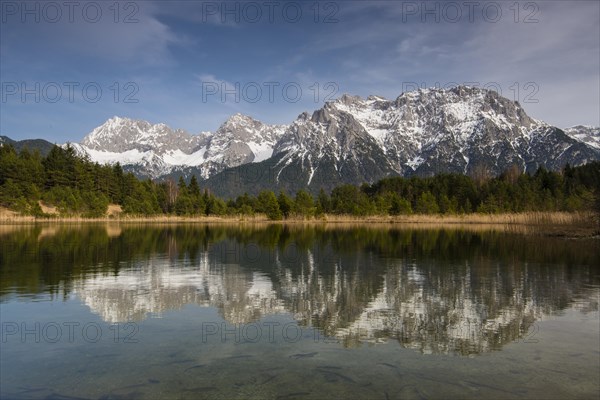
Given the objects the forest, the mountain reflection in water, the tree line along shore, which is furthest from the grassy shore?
the mountain reflection in water

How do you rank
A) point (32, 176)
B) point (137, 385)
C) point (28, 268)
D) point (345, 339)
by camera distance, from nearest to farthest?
point (137, 385) → point (345, 339) → point (28, 268) → point (32, 176)

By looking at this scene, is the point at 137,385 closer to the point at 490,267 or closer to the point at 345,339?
the point at 345,339

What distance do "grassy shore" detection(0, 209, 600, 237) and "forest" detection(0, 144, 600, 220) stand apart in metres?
2.13

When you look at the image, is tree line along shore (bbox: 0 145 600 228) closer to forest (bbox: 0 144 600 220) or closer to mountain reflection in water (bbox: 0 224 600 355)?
forest (bbox: 0 144 600 220)

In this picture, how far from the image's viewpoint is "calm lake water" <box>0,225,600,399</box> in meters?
10.7

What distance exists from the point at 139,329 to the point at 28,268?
17335 mm

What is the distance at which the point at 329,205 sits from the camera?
139 m

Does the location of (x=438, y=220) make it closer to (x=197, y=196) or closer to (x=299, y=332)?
(x=197, y=196)

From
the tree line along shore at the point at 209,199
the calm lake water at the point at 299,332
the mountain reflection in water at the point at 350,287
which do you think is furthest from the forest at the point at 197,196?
the calm lake water at the point at 299,332

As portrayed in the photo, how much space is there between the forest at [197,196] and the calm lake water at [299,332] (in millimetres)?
89740

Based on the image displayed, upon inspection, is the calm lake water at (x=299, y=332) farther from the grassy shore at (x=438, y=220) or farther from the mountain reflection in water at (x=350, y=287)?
the grassy shore at (x=438, y=220)

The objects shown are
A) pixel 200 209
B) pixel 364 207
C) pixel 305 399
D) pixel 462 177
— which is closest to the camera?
pixel 305 399

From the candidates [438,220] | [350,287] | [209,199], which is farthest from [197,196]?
[350,287]

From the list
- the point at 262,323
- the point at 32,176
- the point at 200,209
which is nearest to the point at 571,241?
the point at 262,323
